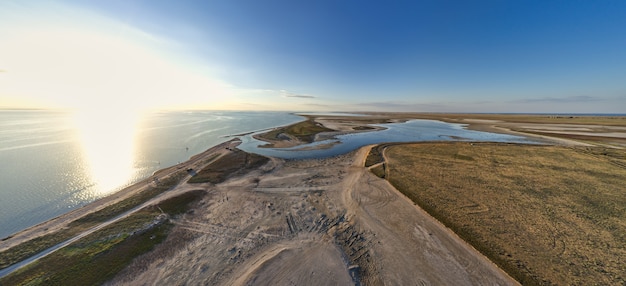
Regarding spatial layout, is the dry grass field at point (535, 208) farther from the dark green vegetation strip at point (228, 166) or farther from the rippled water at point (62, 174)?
the rippled water at point (62, 174)

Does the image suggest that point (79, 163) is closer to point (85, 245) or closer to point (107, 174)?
point (107, 174)

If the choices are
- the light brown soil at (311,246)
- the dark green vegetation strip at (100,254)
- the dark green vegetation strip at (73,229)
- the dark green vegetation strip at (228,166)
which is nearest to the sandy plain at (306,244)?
the light brown soil at (311,246)

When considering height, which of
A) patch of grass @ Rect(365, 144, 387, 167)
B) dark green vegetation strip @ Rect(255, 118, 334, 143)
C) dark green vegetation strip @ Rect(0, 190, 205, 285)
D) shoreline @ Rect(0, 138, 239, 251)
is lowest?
shoreline @ Rect(0, 138, 239, 251)

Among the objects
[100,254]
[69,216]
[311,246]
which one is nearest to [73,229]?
[69,216]

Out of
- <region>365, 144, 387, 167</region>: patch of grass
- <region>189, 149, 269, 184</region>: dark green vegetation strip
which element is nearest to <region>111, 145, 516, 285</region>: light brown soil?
<region>189, 149, 269, 184</region>: dark green vegetation strip

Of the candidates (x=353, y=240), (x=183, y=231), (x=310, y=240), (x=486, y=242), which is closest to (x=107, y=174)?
(x=183, y=231)

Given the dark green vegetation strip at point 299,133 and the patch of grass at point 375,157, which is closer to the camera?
the patch of grass at point 375,157

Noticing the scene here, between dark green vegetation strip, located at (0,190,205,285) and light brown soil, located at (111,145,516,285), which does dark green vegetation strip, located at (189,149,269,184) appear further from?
dark green vegetation strip, located at (0,190,205,285)
